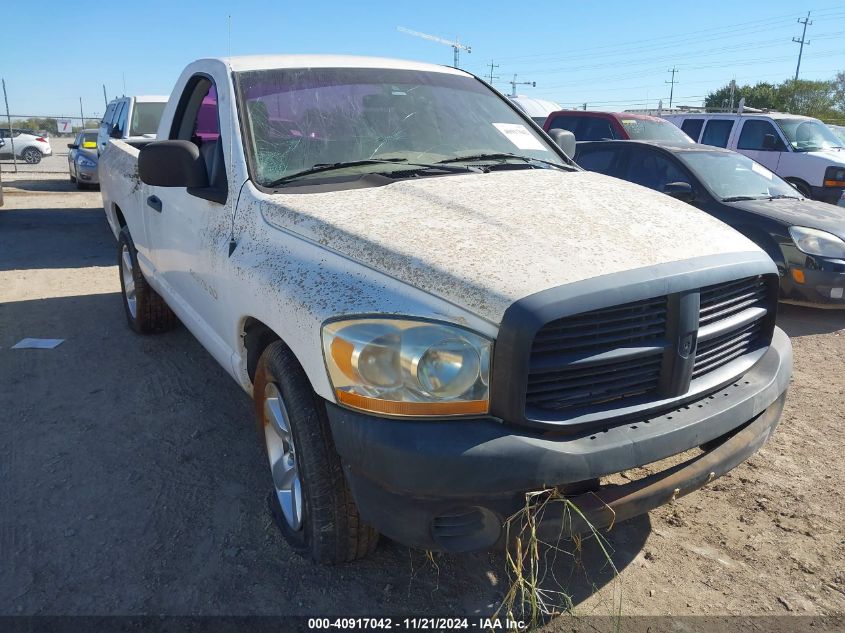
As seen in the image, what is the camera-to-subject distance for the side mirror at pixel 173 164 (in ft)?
9.80

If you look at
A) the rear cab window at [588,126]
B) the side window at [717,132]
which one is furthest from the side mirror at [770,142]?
the rear cab window at [588,126]

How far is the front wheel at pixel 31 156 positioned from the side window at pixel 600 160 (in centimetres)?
2229

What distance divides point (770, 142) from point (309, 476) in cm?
1199

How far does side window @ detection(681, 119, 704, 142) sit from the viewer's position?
13203 mm

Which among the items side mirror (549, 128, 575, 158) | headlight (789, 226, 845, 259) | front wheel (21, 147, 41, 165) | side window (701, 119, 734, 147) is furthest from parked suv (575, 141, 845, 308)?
front wheel (21, 147, 41, 165)

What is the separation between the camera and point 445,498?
A: 1967 mm

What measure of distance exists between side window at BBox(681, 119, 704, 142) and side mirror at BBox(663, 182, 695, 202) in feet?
23.9

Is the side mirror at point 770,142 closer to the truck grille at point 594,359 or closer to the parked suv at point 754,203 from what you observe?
the parked suv at point 754,203

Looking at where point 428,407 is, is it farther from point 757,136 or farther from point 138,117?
point 757,136

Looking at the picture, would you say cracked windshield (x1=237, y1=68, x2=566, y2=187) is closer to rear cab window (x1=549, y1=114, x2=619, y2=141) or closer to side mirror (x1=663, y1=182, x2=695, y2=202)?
side mirror (x1=663, y1=182, x2=695, y2=202)

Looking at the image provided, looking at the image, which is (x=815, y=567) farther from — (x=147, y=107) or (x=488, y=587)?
(x=147, y=107)

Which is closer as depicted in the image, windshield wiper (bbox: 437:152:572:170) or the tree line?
windshield wiper (bbox: 437:152:572:170)

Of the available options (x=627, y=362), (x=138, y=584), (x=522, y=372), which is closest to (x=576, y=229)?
(x=627, y=362)

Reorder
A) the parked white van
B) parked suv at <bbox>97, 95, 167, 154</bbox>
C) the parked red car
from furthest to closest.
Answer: the parked red car, the parked white van, parked suv at <bbox>97, 95, 167, 154</bbox>
